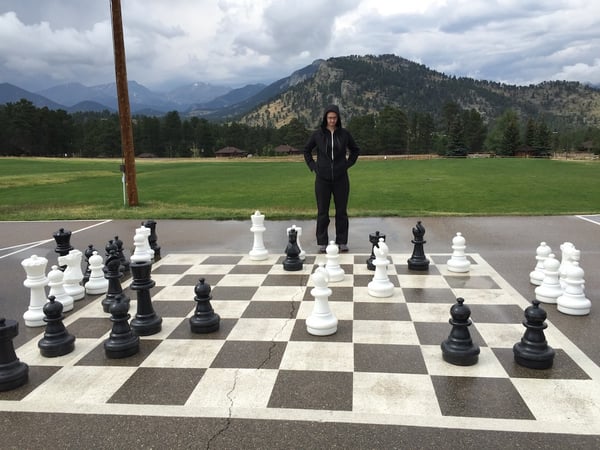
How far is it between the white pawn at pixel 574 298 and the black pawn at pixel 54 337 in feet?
15.2

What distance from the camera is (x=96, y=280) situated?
5.69m

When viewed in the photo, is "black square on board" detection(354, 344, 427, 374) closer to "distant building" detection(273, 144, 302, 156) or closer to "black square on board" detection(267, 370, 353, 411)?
"black square on board" detection(267, 370, 353, 411)

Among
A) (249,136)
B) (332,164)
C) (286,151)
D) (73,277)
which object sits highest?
(249,136)

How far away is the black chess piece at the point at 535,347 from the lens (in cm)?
352

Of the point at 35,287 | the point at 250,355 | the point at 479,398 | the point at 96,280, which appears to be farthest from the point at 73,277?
the point at 479,398

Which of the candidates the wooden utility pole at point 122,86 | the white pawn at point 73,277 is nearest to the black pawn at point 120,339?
the white pawn at point 73,277

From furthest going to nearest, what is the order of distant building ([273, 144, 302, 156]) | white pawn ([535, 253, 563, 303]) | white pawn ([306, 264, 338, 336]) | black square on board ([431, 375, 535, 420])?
1. distant building ([273, 144, 302, 156])
2. white pawn ([535, 253, 563, 303])
3. white pawn ([306, 264, 338, 336])
4. black square on board ([431, 375, 535, 420])

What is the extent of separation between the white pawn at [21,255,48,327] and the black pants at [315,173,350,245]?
4114 mm

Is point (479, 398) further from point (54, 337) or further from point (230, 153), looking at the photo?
point (230, 153)

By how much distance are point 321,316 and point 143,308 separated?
1.66m

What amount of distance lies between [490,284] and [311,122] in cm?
18868

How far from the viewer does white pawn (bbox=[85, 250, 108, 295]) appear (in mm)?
5641

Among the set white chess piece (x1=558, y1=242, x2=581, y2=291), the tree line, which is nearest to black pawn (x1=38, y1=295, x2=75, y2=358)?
white chess piece (x1=558, y1=242, x2=581, y2=291)

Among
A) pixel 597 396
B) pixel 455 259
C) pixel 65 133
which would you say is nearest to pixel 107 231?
pixel 455 259
